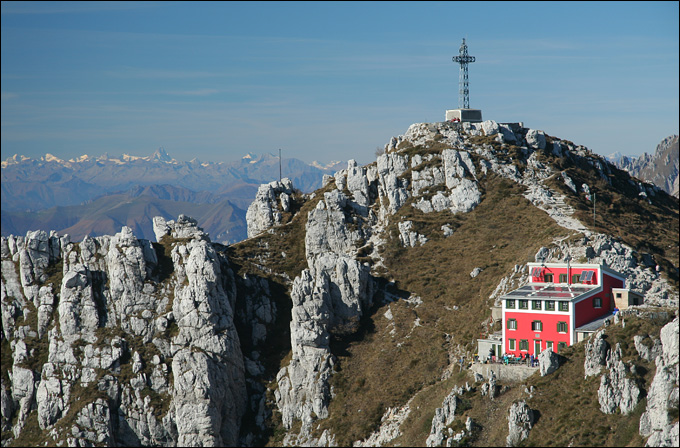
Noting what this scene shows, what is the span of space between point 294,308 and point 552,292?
36019 mm

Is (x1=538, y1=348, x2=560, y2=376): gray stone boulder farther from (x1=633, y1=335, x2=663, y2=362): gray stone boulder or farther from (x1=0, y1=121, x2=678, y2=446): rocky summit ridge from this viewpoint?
(x1=633, y1=335, x2=663, y2=362): gray stone boulder

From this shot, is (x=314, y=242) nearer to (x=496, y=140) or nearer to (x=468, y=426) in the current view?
(x=496, y=140)

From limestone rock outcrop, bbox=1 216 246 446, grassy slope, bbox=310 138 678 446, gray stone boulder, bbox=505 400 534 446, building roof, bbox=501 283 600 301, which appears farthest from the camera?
Answer: limestone rock outcrop, bbox=1 216 246 446

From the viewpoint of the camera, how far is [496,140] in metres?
134

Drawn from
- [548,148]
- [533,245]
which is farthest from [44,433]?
[548,148]

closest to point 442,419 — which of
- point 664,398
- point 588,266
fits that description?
point 664,398

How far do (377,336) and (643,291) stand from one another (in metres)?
34.8

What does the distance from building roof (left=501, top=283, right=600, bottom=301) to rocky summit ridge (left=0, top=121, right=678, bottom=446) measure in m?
6.73

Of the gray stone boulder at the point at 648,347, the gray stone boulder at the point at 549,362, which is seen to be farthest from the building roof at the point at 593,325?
the gray stone boulder at the point at 648,347

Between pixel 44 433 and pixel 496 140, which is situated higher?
pixel 496 140

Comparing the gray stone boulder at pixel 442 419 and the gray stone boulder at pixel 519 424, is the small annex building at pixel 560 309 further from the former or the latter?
the gray stone boulder at pixel 519 424

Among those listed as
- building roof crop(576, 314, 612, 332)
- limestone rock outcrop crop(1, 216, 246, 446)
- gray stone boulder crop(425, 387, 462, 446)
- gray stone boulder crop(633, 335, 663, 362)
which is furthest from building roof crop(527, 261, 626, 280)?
limestone rock outcrop crop(1, 216, 246, 446)

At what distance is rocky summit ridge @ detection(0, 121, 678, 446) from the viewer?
96562 millimetres

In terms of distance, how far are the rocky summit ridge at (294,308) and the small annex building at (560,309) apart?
4.98 metres
